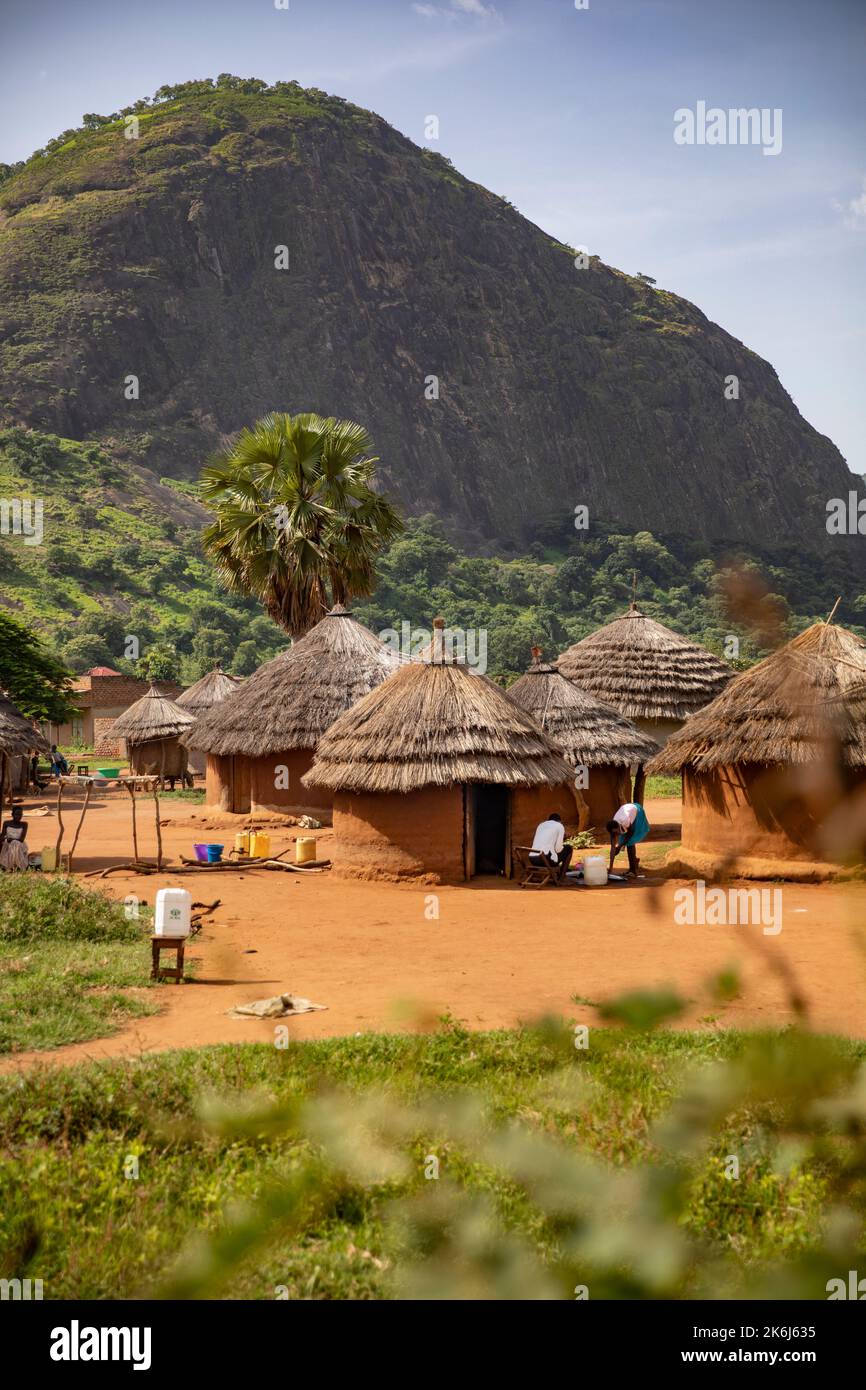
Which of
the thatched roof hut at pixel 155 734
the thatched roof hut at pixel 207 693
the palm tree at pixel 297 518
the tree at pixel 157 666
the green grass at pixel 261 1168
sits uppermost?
the palm tree at pixel 297 518

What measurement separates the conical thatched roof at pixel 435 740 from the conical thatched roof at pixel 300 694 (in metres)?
5.72

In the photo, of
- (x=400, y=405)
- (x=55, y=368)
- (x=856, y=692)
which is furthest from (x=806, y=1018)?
(x=400, y=405)

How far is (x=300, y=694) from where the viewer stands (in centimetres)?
2538

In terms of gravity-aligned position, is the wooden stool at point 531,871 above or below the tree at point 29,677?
below

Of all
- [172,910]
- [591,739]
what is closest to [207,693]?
[591,739]

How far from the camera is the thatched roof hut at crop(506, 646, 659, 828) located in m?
21.9

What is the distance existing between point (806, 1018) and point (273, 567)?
89.1 ft

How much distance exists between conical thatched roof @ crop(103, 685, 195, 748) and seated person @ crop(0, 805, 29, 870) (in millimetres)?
17608

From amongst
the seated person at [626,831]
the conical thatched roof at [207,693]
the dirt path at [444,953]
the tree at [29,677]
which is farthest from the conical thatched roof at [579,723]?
the conical thatched roof at [207,693]

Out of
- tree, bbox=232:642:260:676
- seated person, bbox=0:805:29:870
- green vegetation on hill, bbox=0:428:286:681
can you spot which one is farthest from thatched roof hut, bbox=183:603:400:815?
tree, bbox=232:642:260:676

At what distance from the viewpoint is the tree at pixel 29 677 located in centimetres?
3134

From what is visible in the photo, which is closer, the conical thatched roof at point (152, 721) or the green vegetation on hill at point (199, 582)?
the conical thatched roof at point (152, 721)

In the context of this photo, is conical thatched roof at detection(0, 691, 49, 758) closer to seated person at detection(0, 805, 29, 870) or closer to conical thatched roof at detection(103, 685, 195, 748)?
seated person at detection(0, 805, 29, 870)
